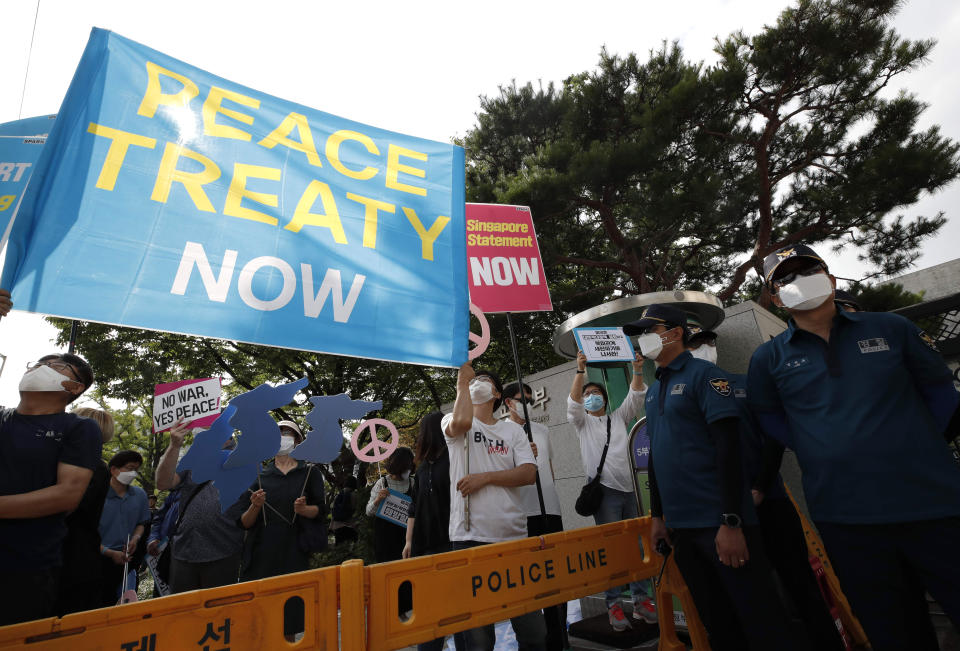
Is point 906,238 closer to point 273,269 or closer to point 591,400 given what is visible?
point 591,400

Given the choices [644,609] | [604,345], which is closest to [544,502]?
[644,609]

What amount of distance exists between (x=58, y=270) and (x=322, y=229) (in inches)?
44.0

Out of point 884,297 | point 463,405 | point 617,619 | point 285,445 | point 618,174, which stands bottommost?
point 617,619

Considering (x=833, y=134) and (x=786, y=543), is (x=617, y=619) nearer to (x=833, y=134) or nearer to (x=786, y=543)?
(x=786, y=543)

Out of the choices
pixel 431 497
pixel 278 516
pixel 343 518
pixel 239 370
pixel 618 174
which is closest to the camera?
pixel 431 497

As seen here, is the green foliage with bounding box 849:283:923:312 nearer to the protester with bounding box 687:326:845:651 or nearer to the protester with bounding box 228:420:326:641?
the protester with bounding box 687:326:845:651

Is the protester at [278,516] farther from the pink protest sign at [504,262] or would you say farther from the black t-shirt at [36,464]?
the pink protest sign at [504,262]

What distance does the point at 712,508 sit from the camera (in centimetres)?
237

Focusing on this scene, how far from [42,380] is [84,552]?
1435mm

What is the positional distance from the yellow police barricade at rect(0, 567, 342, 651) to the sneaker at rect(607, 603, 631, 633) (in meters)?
2.96

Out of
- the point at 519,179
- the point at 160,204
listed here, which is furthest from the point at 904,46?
the point at 160,204

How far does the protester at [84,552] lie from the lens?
2914mm

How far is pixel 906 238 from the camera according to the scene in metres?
11.1

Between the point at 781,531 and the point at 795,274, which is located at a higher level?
the point at 795,274
